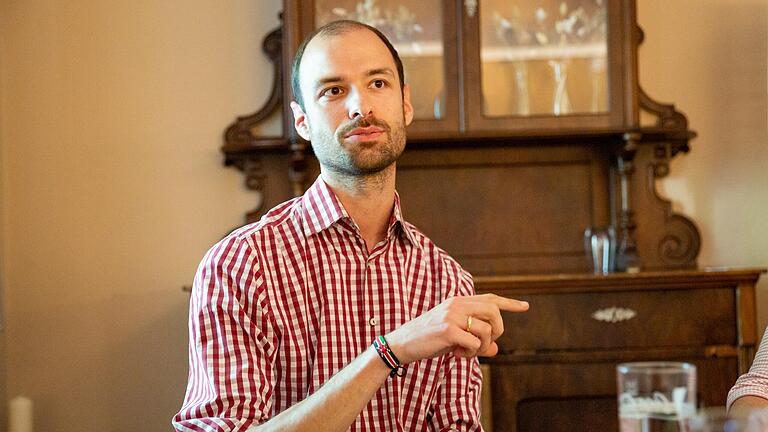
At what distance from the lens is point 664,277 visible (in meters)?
2.48

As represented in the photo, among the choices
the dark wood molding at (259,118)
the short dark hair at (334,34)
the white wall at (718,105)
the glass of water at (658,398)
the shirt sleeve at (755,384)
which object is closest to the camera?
the glass of water at (658,398)

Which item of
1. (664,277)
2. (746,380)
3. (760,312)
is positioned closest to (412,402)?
(746,380)

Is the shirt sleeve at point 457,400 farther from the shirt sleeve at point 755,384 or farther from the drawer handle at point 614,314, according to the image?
the drawer handle at point 614,314

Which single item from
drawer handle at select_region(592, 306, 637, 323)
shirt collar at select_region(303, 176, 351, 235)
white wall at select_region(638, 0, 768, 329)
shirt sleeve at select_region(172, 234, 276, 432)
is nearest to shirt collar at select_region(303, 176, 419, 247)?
shirt collar at select_region(303, 176, 351, 235)

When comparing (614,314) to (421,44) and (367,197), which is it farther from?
(367,197)

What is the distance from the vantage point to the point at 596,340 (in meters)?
2.48

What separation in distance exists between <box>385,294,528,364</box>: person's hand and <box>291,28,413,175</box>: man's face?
1.39 feet

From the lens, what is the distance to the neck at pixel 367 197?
64.1 inches

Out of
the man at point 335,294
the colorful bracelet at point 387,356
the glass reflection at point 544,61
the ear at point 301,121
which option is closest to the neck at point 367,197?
the man at point 335,294

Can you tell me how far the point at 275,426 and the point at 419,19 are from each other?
1.70 metres

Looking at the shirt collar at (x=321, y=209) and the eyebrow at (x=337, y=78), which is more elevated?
the eyebrow at (x=337, y=78)

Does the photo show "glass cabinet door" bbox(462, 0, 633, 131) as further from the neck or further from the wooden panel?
the neck

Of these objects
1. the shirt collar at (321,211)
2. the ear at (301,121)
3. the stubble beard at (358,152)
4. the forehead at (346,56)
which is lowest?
the shirt collar at (321,211)

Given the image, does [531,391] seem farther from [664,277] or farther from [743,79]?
Answer: [743,79]
